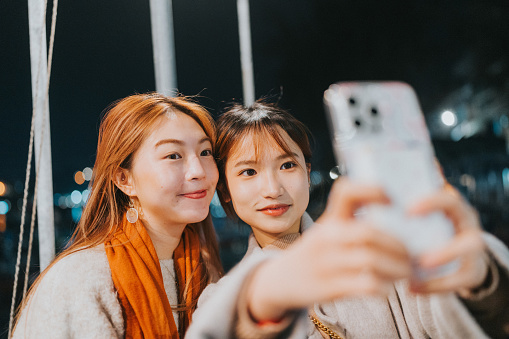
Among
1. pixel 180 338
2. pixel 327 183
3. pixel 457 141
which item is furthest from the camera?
pixel 457 141

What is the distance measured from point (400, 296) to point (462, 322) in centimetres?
42

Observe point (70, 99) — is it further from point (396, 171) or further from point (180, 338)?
point (396, 171)

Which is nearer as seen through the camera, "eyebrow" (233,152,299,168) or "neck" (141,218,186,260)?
"eyebrow" (233,152,299,168)

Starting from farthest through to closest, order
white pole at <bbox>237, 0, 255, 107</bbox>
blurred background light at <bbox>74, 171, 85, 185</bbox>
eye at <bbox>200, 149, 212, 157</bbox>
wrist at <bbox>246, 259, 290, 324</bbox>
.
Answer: blurred background light at <bbox>74, 171, 85, 185</bbox> → white pole at <bbox>237, 0, 255, 107</bbox> → eye at <bbox>200, 149, 212, 157</bbox> → wrist at <bbox>246, 259, 290, 324</bbox>

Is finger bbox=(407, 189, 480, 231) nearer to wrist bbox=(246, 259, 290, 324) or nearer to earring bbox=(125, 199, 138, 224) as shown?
wrist bbox=(246, 259, 290, 324)

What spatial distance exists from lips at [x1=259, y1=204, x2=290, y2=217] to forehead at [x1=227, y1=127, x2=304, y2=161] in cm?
19

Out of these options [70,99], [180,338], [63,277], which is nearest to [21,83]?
[70,99]

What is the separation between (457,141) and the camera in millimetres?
6785

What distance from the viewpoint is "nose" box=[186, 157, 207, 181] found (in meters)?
1.38

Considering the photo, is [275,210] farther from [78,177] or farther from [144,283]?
[78,177]

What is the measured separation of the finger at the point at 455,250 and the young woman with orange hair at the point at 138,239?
0.99m

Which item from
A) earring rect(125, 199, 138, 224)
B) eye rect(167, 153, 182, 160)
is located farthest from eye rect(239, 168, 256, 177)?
earring rect(125, 199, 138, 224)

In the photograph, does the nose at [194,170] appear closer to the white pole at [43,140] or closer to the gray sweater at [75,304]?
the gray sweater at [75,304]

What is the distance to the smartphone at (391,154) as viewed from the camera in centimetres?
52
